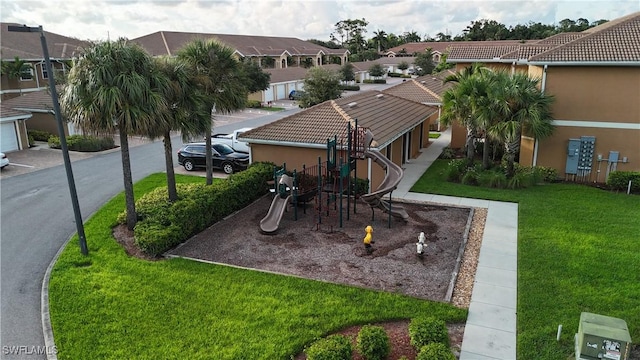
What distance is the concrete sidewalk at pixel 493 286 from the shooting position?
352 inches

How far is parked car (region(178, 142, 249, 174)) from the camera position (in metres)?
22.8

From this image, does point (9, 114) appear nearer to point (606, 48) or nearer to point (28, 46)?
point (28, 46)

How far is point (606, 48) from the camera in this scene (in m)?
19.4

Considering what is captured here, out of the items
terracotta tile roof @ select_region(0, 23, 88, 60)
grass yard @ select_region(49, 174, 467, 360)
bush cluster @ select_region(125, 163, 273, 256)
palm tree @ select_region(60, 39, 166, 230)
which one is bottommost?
grass yard @ select_region(49, 174, 467, 360)

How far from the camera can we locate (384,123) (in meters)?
21.1

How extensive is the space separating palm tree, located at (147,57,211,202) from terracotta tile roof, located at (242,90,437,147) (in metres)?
3.93

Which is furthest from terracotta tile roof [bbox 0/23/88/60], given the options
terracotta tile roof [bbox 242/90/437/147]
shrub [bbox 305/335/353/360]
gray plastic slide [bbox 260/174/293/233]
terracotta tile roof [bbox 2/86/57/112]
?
shrub [bbox 305/335/353/360]

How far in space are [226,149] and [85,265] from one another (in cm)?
1166

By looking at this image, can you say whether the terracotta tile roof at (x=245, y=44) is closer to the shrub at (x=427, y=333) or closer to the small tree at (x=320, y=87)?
the small tree at (x=320, y=87)

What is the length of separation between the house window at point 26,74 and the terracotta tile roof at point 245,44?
1983cm

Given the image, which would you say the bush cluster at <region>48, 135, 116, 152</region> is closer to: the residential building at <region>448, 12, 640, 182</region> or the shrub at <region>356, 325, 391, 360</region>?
the shrub at <region>356, 325, 391, 360</region>

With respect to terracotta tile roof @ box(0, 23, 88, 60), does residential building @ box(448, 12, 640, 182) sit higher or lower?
lower

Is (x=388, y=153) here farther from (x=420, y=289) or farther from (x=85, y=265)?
(x=85, y=265)

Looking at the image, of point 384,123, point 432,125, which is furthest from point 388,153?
point 432,125
